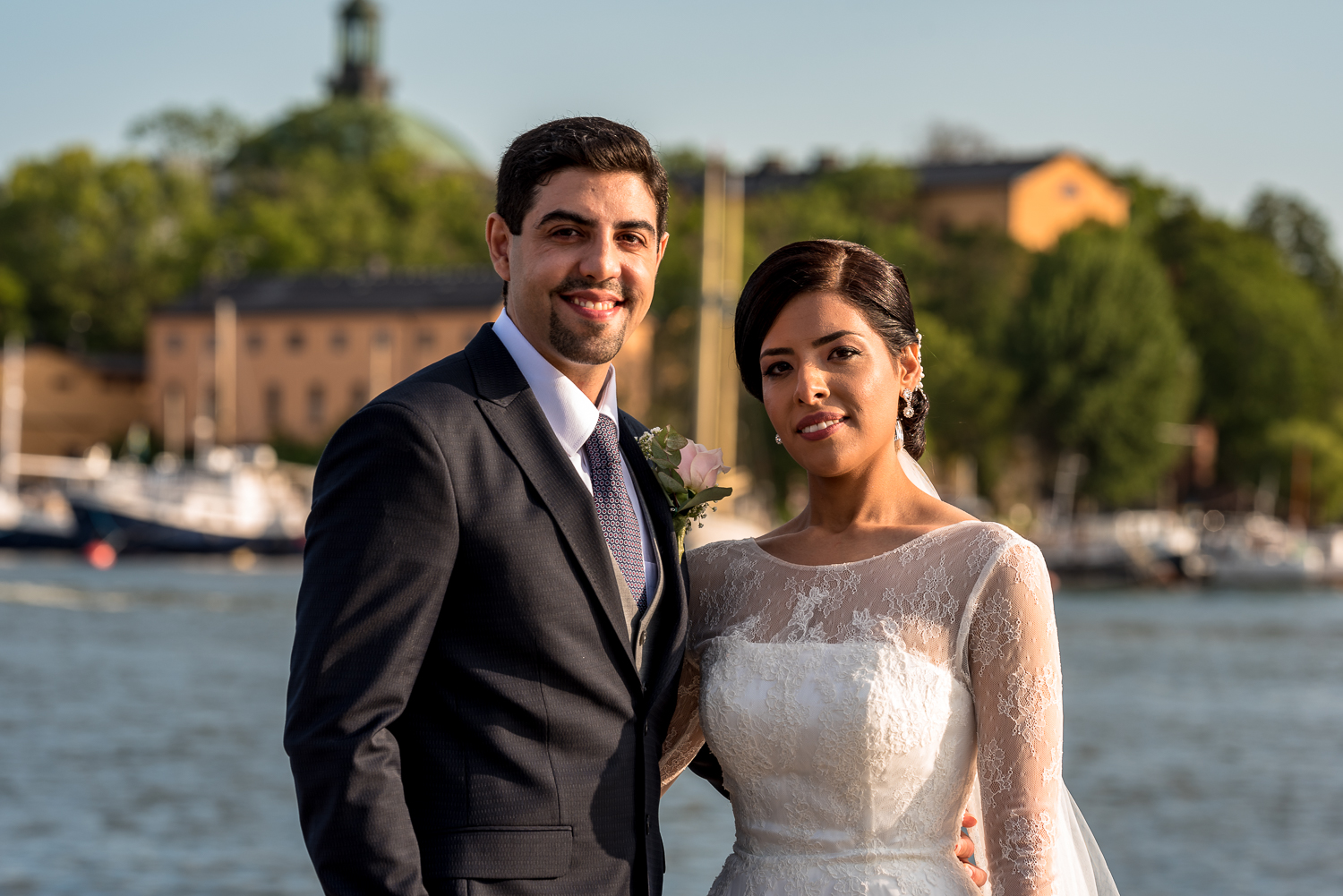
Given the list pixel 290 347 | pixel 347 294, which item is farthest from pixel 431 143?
pixel 290 347

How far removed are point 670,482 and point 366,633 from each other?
856mm

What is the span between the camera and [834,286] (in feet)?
11.3

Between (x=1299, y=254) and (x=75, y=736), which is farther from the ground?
(x=1299, y=254)

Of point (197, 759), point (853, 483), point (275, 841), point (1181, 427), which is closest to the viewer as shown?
point (853, 483)

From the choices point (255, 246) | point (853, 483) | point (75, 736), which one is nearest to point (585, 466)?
point (853, 483)

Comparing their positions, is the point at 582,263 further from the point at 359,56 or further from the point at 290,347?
the point at 359,56

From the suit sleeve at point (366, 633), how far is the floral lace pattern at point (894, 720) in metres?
0.91

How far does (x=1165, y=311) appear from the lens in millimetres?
59875

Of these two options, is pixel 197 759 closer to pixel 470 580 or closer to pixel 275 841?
pixel 275 841

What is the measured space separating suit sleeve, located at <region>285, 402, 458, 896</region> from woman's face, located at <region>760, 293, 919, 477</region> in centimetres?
88

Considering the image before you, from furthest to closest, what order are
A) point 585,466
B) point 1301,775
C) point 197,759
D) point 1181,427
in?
point 1181,427, point 1301,775, point 197,759, point 585,466

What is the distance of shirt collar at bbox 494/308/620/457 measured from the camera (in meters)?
3.15

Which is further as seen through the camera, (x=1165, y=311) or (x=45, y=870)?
(x=1165, y=311)

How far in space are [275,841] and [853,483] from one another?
14566 mm
